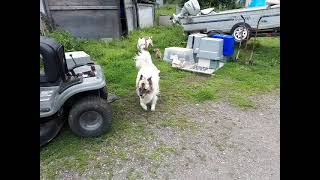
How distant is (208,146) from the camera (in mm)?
4633

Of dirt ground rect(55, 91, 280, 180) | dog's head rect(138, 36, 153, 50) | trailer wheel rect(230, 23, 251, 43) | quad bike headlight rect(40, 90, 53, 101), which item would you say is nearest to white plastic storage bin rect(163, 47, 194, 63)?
dog's head rect(138, 36, 153, 50)

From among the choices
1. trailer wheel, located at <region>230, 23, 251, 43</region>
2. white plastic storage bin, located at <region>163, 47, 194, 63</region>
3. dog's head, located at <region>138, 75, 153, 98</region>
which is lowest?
dog's head, located at <region>138, 75, 153, 98</region>

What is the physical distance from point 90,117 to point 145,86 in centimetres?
133

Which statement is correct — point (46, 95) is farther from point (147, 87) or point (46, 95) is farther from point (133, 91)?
point (133, 91)

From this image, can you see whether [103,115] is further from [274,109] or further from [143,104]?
[274,109]

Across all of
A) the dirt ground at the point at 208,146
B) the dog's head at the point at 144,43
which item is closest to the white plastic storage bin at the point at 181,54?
the dog's head at the point at 144,43

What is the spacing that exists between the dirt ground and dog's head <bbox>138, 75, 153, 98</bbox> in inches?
17.8

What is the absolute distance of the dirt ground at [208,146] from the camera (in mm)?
3986

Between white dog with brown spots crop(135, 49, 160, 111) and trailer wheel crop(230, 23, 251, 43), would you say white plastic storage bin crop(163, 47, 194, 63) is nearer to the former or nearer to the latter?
trailer wheel crop(230, 23, 251, 43)

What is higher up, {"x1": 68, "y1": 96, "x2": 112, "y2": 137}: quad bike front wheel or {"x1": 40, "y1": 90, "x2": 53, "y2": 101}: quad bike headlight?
{"x1": 40, "y1": 90, "x2": 53, "y2": 101}: quad bike headlight

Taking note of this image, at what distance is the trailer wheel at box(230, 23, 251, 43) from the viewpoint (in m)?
10.1

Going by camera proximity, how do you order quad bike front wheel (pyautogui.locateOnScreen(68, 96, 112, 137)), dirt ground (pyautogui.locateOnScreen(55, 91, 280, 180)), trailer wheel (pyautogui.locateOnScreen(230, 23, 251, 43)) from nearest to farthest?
→ dirt ground (pyautogui.locateOnScreen(55, 91, 280, 180)), quad bike front wheel (pyautogui.locateOnScreen(68, 96, 112, 137)), trailer wheel (pyautogui.locateOnScreen(230, 23, 251, 43))

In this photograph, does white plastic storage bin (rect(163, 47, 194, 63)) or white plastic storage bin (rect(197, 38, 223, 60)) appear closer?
white plastic storage bin (rect(197, 38, 223, 60))
